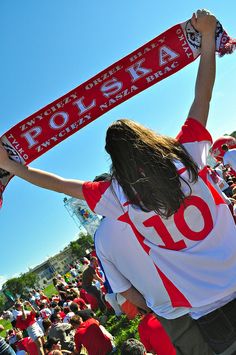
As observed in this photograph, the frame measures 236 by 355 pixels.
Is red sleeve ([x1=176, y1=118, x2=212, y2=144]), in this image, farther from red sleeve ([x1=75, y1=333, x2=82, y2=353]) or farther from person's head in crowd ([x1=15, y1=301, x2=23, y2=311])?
person's head in crowd ([x1=15, y1=301, x2=23, y2=311])

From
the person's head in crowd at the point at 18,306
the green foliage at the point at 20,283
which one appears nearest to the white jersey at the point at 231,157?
the person's head in crowd at the point at 18,306

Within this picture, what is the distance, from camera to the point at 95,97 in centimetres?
306

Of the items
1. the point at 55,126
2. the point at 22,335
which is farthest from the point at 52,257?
the point at 55,126

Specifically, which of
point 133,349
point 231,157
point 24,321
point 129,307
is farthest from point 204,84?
point 24,321

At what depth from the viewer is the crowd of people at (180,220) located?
170 centimetres

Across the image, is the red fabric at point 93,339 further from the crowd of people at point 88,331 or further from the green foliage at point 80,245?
the green foliage at point 80,245

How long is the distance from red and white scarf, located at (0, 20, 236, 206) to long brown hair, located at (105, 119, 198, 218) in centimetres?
125

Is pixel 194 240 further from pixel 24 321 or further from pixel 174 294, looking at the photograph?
pixel 24 321

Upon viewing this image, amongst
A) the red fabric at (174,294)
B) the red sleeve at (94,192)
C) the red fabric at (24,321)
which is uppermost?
the red sleeve at (94,192)

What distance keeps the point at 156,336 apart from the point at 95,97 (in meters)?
2.39

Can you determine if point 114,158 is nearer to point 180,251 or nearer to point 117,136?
point 117,136

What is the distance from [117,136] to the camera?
1.77 meters

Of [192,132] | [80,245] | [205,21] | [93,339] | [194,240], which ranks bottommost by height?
[93,339]

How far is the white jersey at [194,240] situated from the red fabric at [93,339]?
4.84 m
